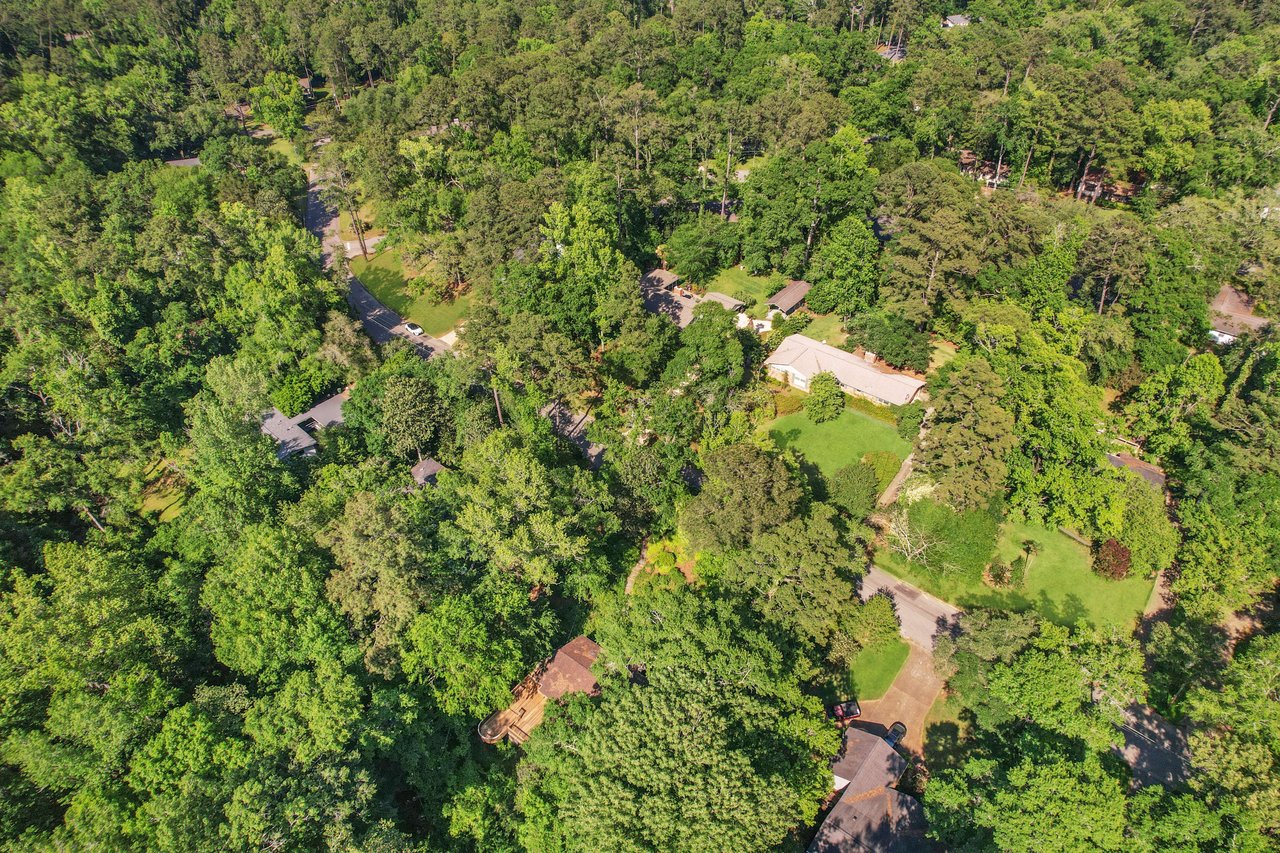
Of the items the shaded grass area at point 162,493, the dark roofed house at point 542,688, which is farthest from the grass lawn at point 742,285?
the shaded grass area at point 162,493

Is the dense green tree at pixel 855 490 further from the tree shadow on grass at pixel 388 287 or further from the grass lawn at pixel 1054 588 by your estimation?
the tree shadow on grass at pixel 388 287

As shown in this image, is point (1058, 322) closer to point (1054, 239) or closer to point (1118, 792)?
point (1054, 239)

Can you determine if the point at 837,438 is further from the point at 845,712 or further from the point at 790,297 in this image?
the point at 845,712

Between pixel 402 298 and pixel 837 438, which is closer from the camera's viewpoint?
pixel 837 438

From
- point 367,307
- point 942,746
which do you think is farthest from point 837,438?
point 367,307

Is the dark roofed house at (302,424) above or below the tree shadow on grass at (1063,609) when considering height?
above

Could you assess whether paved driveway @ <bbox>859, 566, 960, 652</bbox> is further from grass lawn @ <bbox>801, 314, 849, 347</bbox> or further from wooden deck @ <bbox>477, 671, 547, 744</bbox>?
grass lawn @ <bbox>801, 314, 849, 347</bbox>

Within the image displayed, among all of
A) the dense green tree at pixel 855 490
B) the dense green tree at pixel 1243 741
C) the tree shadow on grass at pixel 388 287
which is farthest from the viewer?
the tree shadow on grass at pixel 388 287
